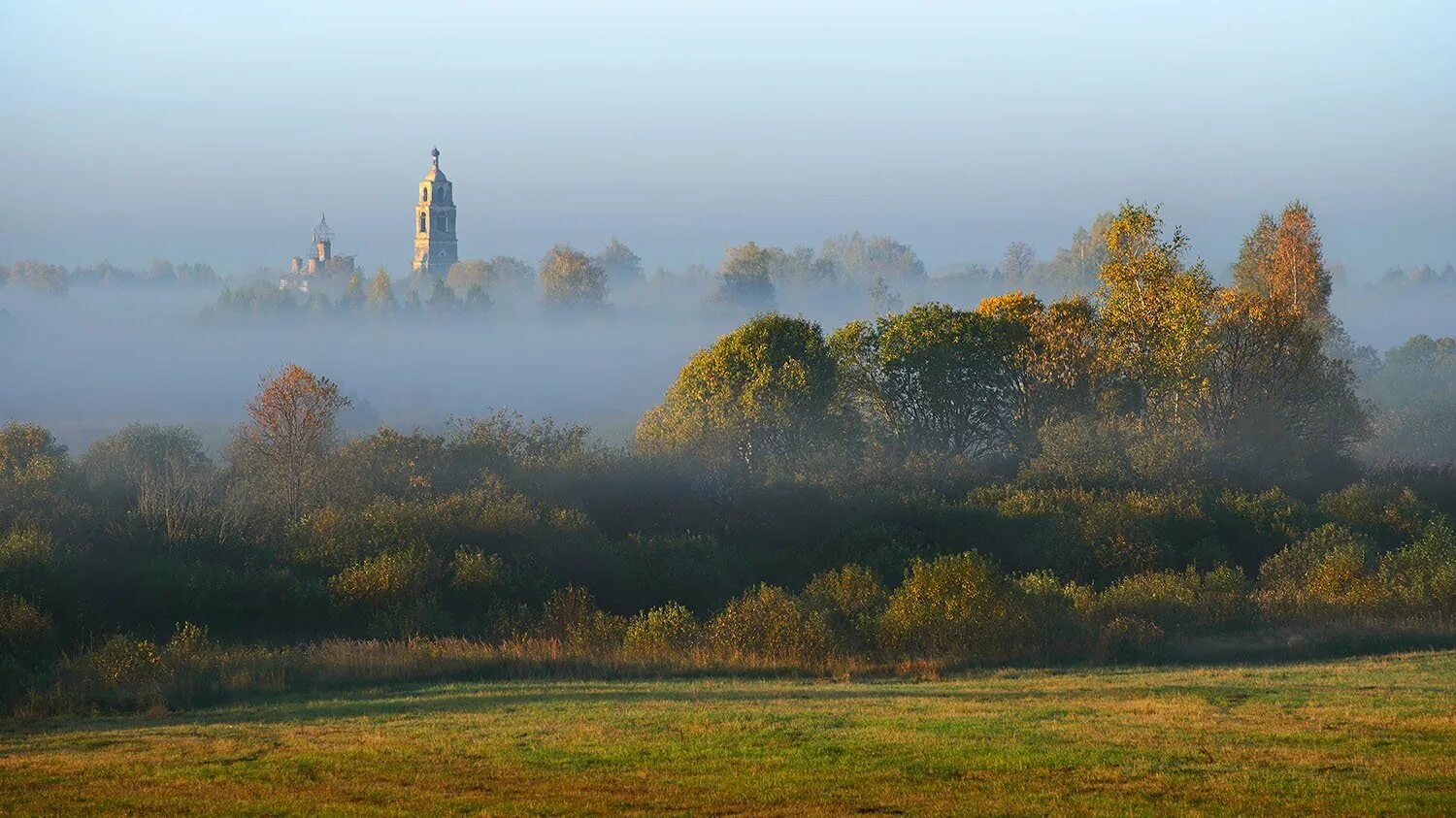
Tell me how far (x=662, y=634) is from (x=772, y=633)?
103 inches

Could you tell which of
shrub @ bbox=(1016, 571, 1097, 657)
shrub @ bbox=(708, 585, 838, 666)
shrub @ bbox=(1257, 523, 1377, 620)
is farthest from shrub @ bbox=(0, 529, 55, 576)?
shrub @ bbox=(1257, 523, 1377, 620)

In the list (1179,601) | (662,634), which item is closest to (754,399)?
(1179,601)

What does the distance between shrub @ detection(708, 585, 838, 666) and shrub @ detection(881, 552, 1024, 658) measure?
5.88 feet

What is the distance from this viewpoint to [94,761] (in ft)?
70.4

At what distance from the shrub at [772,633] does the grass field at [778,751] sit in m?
4.89

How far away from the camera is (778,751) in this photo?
855 inches

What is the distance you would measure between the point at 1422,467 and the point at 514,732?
61561 mm

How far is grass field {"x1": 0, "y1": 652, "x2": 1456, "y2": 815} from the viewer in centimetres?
1881

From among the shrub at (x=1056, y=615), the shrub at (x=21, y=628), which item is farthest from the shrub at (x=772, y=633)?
the shrub at (x=21, y=628)

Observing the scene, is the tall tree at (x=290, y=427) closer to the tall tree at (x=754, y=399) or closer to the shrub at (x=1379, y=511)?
the tall tree at (x=754, y=399)

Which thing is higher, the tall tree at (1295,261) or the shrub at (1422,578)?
the tall tree at (1295,261)

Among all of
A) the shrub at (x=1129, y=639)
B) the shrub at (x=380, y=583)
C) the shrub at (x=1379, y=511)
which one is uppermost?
the shrub at (x=1379, y=511)

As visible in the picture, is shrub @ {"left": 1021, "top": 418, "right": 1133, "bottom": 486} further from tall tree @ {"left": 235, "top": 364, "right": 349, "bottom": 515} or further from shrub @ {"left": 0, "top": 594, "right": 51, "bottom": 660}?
shrub @ {"left": 0, "top": 594, "right": 51, "bottom": 660}

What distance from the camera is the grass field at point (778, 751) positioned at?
18812 mm
